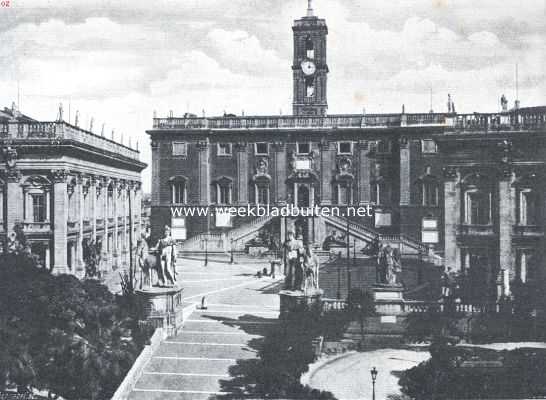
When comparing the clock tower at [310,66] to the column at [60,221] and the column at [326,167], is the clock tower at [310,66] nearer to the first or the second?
the column at [326,167]

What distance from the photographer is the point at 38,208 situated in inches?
1366

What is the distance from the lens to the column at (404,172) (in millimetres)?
47906

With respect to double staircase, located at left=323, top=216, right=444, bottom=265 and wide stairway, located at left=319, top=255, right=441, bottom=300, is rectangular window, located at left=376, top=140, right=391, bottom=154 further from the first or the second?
wide stairway, located at left=319, top=255, right=441, bottom=300

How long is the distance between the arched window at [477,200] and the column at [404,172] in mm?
18847

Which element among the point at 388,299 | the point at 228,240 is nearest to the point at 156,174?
the point at 228,240

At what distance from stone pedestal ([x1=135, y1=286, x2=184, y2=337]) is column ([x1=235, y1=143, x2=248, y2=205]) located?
26990 mm

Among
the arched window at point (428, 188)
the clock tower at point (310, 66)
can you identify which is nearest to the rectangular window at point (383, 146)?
the arched window at point (428, 188)

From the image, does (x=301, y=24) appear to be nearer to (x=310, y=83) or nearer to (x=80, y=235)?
(x=310, y=83)

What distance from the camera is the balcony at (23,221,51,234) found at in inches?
1342

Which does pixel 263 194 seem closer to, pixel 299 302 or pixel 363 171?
pixel 363 171

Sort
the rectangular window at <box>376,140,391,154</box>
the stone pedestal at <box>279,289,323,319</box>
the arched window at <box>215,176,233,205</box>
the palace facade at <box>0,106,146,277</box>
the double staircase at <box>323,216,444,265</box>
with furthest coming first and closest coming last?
the arched window at <box>215,176,233,205</box> < the rectangular window at <box>376,140,391,154</box> < the double staircase at <box>323,216,444,265</box> < the palace facade at <box>0,106,146,277</box> < the stone pedestal at <box>279,289,323,319</box>

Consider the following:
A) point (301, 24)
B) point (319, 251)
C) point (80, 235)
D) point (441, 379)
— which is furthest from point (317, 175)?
point (441, 379)

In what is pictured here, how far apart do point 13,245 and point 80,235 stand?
4.74m

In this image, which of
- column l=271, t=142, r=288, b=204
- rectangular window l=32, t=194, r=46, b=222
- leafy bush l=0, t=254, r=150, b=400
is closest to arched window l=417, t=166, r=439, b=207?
column l=271, t=142, r=288, b=204
